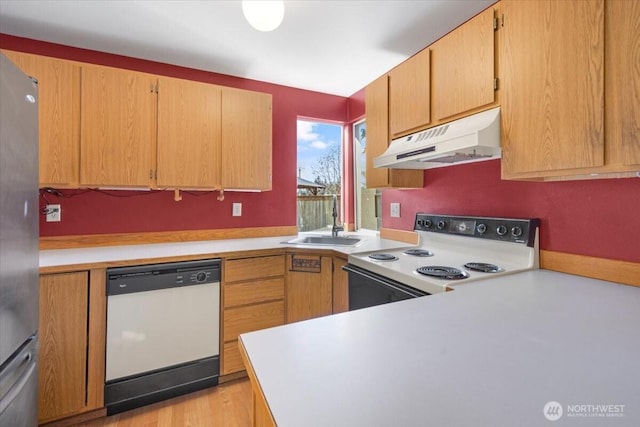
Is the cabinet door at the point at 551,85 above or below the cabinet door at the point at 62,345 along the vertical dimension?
above

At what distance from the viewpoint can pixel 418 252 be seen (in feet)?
6.13

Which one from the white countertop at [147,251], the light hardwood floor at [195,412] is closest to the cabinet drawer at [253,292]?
the white countertop at [147,251]

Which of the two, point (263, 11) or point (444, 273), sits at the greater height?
point (263, 11)

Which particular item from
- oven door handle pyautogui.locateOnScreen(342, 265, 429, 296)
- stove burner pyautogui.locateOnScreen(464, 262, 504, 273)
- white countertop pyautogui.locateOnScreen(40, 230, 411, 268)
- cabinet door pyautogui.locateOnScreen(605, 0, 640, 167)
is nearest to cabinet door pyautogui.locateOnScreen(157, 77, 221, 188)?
white countertop pyautogui.locateOnScreen(40, 230, 411, 268)

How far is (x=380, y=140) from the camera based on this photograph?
2.12 m

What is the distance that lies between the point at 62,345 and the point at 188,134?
1.47 meters

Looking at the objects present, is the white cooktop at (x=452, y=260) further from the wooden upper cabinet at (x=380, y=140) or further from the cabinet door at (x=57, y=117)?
the cabinet door at (x=57, y=117)

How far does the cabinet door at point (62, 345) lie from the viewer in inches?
59.1

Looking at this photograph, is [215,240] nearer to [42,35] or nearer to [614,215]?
[42,35]

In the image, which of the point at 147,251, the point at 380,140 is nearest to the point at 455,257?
the point at 380,140

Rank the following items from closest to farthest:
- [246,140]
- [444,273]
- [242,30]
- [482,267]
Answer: [444,273] → [482,267] → [242,30] → [246,140]

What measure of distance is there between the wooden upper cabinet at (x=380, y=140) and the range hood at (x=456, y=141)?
251mm

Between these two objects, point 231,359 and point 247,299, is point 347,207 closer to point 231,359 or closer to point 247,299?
point 247,299

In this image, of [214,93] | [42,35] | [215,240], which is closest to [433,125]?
[214,93]
